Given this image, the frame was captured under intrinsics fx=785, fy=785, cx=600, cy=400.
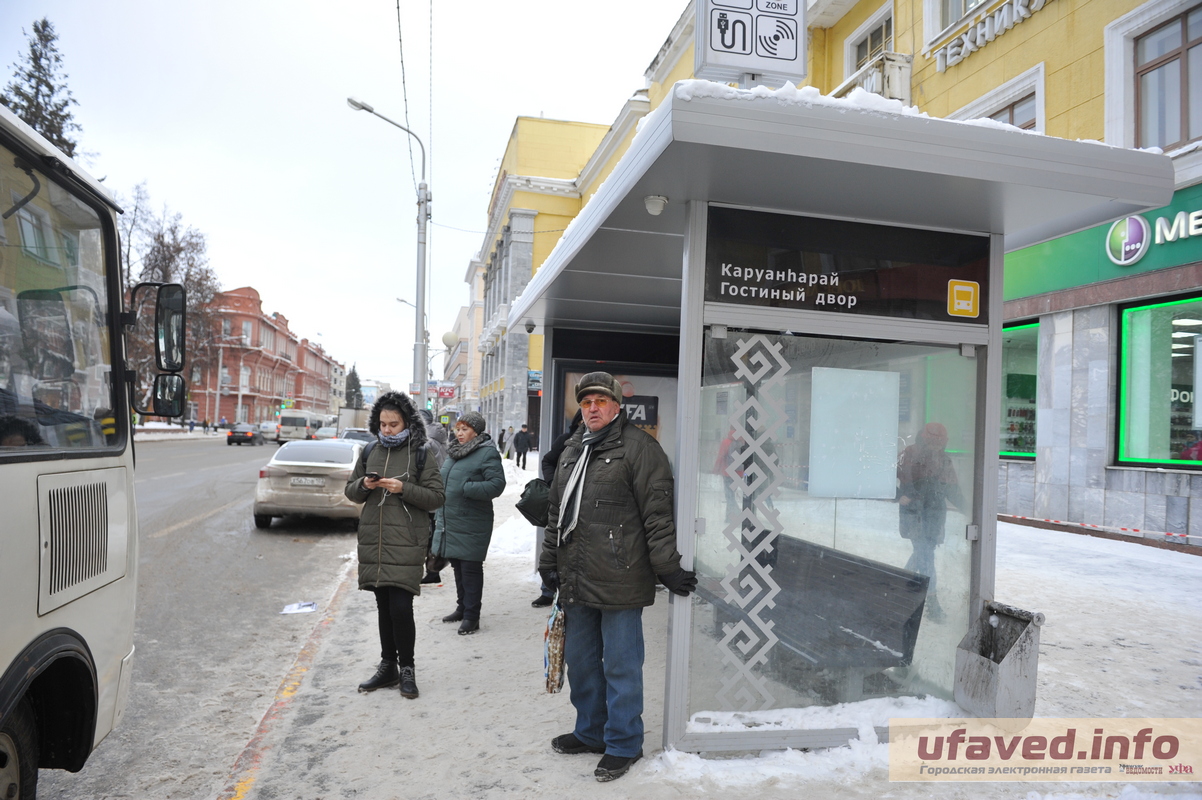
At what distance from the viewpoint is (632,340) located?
8.09m

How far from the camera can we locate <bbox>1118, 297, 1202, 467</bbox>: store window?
10281 millimetres

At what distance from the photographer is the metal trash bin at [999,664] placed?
3883 millimetres

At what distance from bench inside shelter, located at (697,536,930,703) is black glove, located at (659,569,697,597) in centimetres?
23

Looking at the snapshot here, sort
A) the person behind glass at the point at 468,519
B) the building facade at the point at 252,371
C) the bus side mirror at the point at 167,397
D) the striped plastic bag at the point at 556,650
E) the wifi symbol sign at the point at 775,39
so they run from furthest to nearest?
1. the building facade at the point at 252,371
2. the person behind glass at the point at 468,519
3. the wifi symbol sign at the point at 775,39
4. the striped plastic bag at the point at 556,650
5. the bus side mirror at the point at 167,397

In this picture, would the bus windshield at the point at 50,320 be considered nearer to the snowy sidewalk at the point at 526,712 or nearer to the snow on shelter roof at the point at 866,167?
the snowy sidewalk at the point at 526,712

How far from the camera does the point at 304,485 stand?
464 inches

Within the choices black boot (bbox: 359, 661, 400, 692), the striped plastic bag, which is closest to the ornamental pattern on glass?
the striped plastic bag

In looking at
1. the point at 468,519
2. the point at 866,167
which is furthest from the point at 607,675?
the point at 468,519

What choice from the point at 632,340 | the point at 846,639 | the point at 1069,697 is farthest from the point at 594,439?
the point at 632,340

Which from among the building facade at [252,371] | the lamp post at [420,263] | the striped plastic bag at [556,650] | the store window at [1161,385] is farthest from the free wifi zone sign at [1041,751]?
the building facade at [252,371]

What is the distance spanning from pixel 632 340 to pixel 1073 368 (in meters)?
7.80

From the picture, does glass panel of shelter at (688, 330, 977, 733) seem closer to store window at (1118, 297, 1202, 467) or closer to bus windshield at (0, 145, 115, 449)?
bus windshield at (0, 145, 115, 449)

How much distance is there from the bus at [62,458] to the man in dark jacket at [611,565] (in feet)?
6.02

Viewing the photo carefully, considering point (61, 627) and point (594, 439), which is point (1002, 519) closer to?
point (594, 439)
